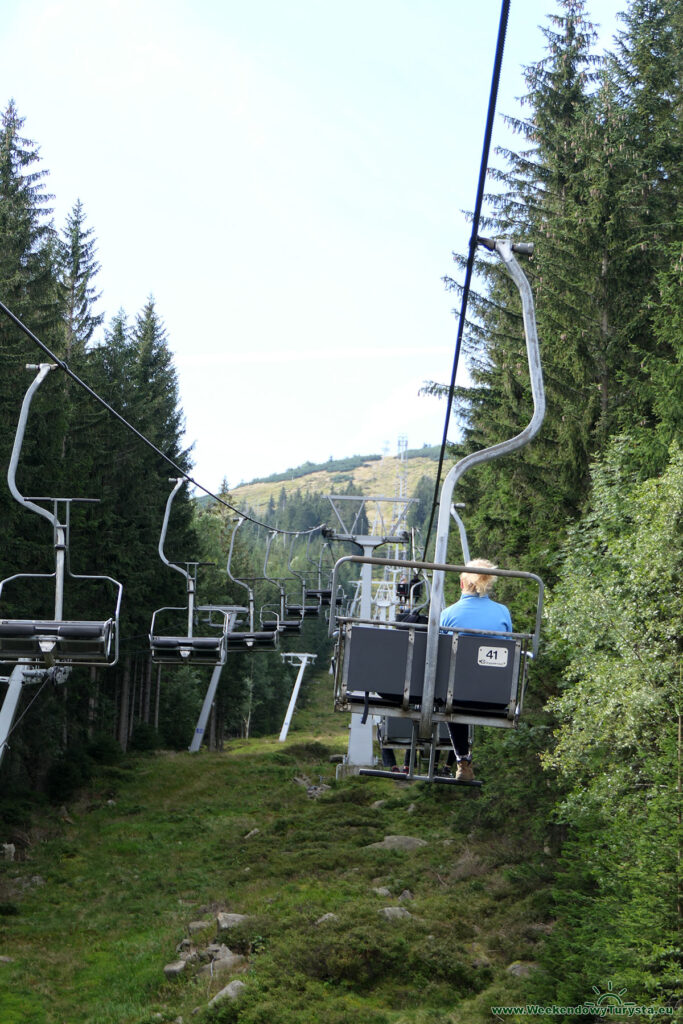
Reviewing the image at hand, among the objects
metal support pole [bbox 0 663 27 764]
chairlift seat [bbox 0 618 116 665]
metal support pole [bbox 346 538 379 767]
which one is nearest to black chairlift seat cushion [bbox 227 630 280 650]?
metal support pole [bbox 0 663 27 764]

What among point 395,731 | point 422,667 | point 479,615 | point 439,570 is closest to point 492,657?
point 479,615

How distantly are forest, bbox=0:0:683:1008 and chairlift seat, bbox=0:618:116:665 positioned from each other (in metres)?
6.17

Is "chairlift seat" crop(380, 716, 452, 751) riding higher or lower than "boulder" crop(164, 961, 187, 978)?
higher

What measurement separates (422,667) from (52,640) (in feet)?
17.9

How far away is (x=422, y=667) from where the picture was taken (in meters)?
6.98

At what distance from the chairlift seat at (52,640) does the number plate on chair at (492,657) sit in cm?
533

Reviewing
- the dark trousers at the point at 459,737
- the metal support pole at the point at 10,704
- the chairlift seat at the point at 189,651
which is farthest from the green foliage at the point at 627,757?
the metal support pole at the point at 10,704

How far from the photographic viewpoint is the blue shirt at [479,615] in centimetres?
722

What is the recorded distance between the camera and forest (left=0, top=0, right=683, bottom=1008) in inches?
498

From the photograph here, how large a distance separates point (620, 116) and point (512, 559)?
993cm

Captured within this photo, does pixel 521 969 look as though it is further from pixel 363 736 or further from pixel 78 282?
pixel 78 282

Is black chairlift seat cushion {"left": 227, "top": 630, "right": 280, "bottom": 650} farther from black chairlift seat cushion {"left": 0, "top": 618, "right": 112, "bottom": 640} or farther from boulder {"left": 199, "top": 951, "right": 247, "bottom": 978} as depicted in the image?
black chairlift seat cushion {"left": 0, "top": 618, "right": 112, "bottom": 640}

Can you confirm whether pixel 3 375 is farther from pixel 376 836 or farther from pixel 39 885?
pixel 376 836

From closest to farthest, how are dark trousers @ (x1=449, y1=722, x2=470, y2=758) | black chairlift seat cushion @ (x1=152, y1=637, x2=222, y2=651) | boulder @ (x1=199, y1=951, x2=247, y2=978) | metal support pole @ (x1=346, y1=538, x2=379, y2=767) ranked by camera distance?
dark trousers @ (x1=449, y1=722, x2=470, y2=758) → boulder @ (x1=199, y1=951, x2=247, y2=978) → black chairlift seat cushion @ (x1=152, y1=637, x2=222, y2=651) → metal support pole @ (x1=346, y1=538, x2=379, y2=767)
